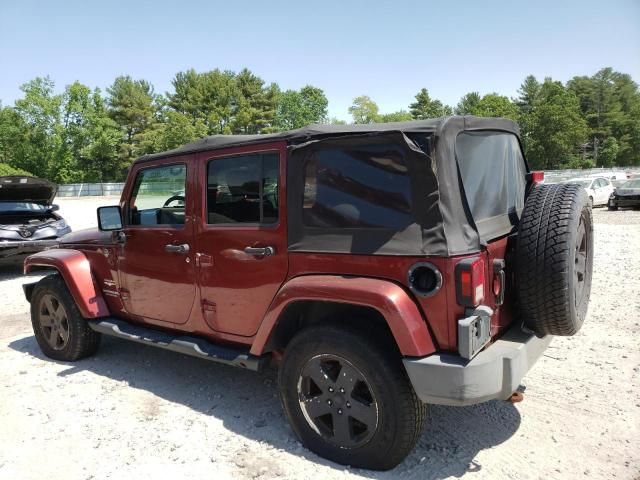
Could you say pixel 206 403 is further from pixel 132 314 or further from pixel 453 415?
pixel 453 415

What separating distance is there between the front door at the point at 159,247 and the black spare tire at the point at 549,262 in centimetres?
234

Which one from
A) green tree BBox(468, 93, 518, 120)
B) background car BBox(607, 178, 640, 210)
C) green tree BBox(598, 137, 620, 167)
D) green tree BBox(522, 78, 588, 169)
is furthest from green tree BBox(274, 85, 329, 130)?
background car BBox(607, 178, 640, 210)

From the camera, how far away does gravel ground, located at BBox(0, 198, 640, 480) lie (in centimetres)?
299

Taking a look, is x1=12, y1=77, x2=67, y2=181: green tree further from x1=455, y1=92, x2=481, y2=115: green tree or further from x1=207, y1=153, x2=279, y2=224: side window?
x1=455, y1=92, x2=481, y2=115: green tree

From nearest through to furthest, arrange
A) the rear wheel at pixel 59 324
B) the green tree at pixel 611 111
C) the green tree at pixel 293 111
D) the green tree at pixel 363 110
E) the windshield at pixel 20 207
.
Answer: the rear wheel at pixel 59 324 → the windshield at pixel 20 207 → the green tree at pixel 293 111 → the green tree at pixel 611 111 → the green tree at pixel 363 110

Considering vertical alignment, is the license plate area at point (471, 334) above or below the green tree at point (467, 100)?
below

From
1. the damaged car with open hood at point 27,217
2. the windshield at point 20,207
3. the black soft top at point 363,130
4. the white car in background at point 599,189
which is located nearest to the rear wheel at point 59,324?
the black soft top at point 363,130

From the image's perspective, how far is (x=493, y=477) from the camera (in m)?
Answer: 2.82

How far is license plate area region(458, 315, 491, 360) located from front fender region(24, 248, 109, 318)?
3.44m

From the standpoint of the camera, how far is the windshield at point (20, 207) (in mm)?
9324

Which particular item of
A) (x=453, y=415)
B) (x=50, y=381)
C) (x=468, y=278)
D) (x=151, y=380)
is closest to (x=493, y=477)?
(x=453, y=415)

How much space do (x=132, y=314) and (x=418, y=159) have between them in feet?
9.93

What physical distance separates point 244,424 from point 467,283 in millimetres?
2012

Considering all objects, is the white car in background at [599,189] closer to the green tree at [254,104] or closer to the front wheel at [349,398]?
the front wheel at [349,398]
